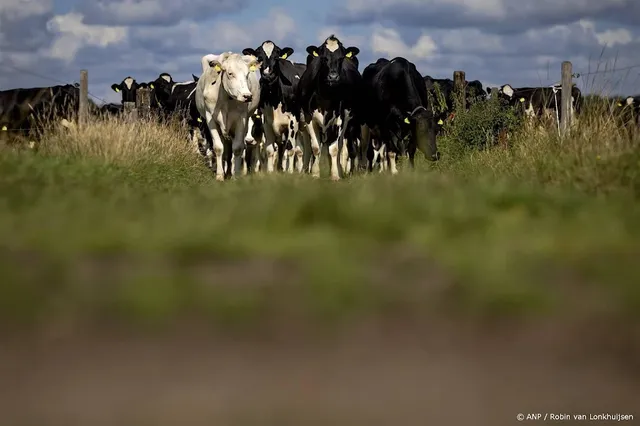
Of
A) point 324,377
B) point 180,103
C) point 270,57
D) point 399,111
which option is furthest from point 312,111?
point 324,377

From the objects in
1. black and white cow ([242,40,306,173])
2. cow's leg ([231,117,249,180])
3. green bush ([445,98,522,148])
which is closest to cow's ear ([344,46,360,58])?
black and white cow ([242,40,306,173])

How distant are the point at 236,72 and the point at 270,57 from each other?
4.27 m

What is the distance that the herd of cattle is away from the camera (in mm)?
17719

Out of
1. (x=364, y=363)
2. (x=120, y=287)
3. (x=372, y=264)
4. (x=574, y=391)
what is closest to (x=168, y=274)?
(x=120, y=287)

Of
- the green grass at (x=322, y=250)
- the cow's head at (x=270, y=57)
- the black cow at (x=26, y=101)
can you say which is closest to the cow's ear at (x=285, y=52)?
the cow's head at (x=270, y=57)

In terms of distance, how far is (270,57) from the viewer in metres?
21.5

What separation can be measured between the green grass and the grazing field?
17 millimetres

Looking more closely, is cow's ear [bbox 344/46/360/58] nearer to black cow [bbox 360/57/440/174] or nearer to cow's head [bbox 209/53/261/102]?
black cow [bbox 360/57/440/174]

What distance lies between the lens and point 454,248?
571cm

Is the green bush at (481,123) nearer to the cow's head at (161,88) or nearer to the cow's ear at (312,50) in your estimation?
the cow's ear at (312,50)

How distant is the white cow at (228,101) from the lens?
17.3 meters

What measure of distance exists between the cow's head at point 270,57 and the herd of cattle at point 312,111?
0.07 feet

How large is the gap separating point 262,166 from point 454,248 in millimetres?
16214

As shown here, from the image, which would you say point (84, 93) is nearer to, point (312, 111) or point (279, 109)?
point (279, 109)
